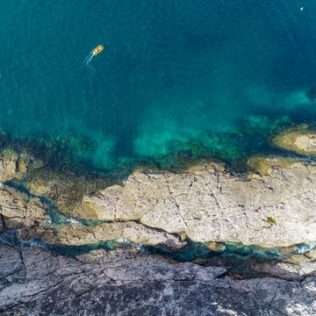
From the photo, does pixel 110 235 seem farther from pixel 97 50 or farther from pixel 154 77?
pixel 97 50

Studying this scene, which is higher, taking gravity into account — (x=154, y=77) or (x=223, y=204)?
(x=154, y=77)

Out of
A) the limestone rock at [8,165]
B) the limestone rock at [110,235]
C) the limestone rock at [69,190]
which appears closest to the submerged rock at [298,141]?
the limestone rock at [110,235]

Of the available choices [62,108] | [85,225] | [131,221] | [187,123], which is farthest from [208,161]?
[62,108]

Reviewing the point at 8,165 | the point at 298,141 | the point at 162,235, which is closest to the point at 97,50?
the point at 8,165

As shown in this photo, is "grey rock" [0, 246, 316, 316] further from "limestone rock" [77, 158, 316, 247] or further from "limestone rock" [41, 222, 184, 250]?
"limestone rock" [77, 158, 316, 247]

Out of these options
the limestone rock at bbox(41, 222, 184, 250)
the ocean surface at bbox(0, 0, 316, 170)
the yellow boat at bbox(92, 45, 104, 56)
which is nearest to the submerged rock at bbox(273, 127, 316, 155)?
the ocean surface at bbox(0, 0, 316, 170)
